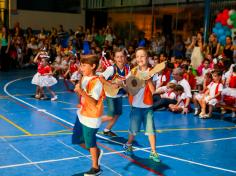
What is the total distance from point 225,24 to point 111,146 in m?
8.66

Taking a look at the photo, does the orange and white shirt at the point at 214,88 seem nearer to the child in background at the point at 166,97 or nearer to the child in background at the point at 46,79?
the child in background at the point at 166,97

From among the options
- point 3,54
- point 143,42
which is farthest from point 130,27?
point 3,54

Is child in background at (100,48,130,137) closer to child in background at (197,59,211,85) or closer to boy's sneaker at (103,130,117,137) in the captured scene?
boy's sneaker at (103,130,117,137)

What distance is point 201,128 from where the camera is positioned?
27.3ft

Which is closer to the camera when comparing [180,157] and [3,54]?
[180,157]

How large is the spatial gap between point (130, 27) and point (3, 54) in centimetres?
712

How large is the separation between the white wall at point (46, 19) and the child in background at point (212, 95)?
1585 centimetres

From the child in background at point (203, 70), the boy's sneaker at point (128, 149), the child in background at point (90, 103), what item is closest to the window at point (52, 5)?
the child in background at point (203, 70)

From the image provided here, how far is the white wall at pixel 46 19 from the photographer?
22781mm

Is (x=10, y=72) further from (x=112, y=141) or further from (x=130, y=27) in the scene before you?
(x=112, y=141)

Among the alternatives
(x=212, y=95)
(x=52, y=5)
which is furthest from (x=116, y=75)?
(x=52, y=5)

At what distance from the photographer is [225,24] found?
13.6 m

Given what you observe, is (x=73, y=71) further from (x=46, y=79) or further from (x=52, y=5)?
(x=52, y=5)

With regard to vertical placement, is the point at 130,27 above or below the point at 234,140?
above
